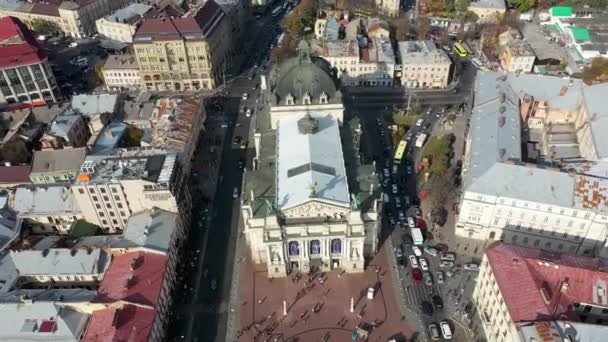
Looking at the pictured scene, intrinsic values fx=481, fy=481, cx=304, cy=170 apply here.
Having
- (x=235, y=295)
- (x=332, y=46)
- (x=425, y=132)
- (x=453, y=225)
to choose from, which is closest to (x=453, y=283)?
(x=453, y=225)

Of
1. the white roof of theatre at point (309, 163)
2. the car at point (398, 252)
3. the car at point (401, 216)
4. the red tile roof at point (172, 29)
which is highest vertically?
the red tile roof at point (172, 29)

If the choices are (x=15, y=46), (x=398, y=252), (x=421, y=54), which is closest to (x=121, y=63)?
(x=15, y=46)

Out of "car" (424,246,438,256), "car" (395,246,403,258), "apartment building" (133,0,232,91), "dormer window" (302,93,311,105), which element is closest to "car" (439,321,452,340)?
"car" (424,246,438,256)

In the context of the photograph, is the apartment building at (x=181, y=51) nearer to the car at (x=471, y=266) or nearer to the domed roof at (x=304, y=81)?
the domed roof at (x=304, y=81)

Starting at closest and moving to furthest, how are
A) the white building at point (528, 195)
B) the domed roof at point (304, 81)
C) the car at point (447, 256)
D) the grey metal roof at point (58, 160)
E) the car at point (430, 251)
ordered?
the white building at point (528, 195) < the car at point (447, 256) < the car at point (430, 251) < the domed roof at point (304, 81) < the grey metal roof at point (58, 160)

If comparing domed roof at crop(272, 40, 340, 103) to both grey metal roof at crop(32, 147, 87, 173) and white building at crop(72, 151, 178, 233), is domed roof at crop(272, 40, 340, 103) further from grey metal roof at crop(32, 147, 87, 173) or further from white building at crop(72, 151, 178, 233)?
grey metal roof at crop(32, 147, 87, 173)

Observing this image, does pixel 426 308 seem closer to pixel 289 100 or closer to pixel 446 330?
pixel 446 330

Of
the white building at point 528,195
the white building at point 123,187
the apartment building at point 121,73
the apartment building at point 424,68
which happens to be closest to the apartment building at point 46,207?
the white building at point 123,187
